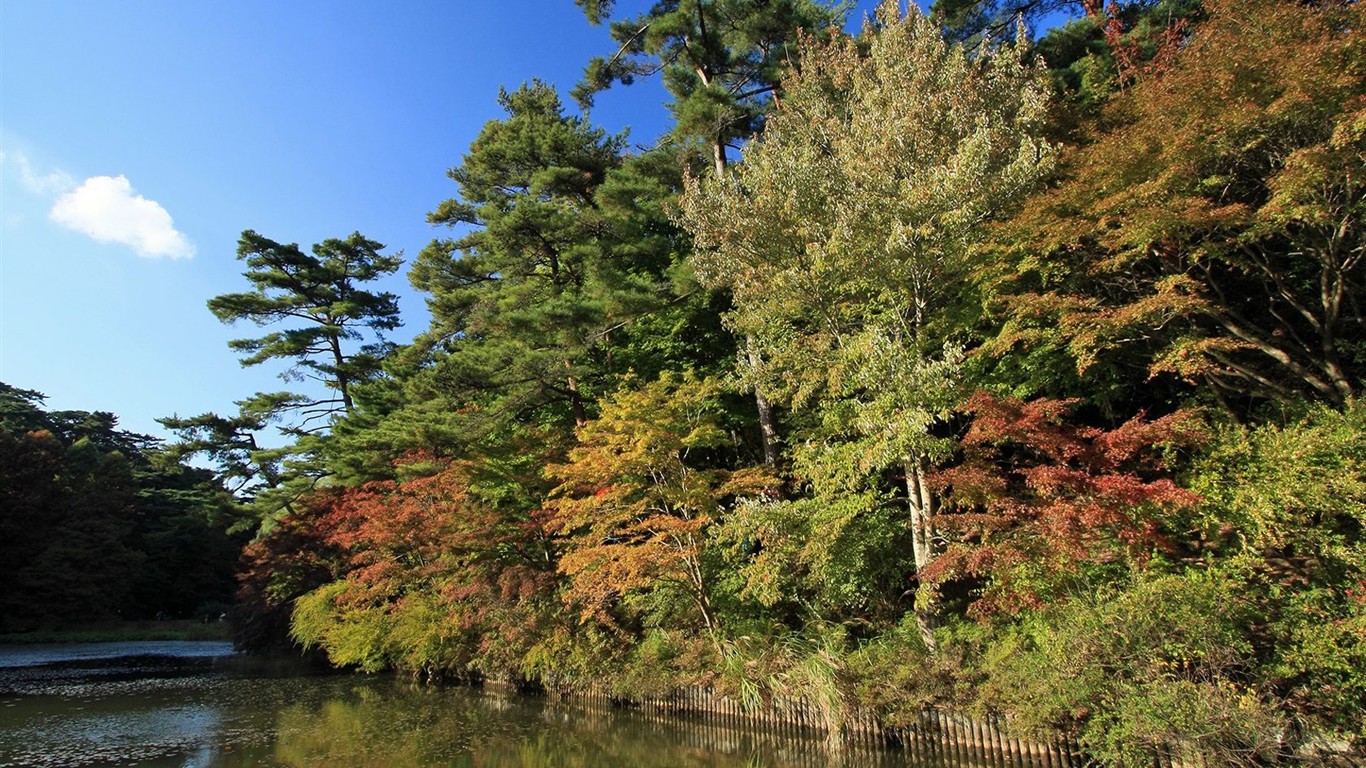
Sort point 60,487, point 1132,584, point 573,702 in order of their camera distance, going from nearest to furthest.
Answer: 1. point 1132,584
2. point 573,702
3. point 60,487

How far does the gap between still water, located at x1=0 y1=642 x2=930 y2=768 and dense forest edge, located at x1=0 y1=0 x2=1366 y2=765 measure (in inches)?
36.4

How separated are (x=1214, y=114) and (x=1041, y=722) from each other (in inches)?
296

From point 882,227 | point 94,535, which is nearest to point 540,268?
point 882,227

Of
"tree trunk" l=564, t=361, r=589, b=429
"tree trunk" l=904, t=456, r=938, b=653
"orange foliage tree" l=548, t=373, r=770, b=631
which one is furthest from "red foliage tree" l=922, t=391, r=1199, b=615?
"tree trunk" l=564, t=361, r=589, b=429

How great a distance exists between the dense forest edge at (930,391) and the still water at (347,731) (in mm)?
924

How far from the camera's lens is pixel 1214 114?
8.41m

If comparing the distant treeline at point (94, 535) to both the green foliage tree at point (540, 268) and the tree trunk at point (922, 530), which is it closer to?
the green foliage tree at point (540, 268)

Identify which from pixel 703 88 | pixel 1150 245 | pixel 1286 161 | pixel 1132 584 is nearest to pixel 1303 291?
pixel 1150 245

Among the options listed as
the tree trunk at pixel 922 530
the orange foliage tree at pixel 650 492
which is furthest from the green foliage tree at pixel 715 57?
the tree trunk at pixel 922 530

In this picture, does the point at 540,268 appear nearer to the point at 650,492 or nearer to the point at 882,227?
the point at 650,492

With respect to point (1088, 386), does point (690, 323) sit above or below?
above

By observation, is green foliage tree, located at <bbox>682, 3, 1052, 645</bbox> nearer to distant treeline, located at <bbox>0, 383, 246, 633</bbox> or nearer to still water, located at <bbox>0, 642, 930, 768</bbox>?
still water, located at <bbox>0, 642, 930, 768</bbox>

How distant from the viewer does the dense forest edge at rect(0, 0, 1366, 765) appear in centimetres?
732

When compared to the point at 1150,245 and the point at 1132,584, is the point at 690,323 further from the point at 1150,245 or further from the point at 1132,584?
the point at 1132,584
